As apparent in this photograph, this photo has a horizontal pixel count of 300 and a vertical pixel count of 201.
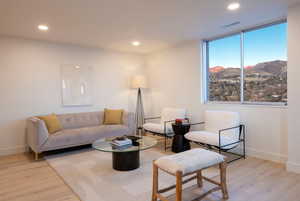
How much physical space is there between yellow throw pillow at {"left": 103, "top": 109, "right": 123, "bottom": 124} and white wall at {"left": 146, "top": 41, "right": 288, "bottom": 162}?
50.6 inches

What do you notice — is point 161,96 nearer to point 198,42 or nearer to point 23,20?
point 198,42

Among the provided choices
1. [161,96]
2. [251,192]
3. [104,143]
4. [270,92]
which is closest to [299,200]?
[251,192]

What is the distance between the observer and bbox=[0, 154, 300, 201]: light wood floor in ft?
7.66

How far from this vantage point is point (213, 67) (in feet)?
14.6

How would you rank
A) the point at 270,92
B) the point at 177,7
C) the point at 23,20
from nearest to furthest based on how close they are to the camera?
the point at 177,7, the point at 23,20, the point at 270,92

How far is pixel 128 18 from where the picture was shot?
321cm

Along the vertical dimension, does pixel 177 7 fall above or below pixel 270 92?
above

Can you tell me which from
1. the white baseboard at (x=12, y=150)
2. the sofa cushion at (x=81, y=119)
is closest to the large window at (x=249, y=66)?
the sofa cushion at (x=81, y=119)

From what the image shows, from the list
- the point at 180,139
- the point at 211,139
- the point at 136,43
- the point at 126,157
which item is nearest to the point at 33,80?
the point at 136,43

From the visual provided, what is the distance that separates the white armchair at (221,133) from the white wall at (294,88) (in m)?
0.78

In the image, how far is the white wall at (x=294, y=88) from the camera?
288 centimetres

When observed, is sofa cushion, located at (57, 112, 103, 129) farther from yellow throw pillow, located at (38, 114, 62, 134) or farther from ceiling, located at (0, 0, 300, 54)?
ceiling, located at (0, 0, 300, 54)

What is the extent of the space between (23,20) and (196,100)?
3.63 m

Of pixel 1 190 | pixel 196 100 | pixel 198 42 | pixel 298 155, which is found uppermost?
pixel 198 42
